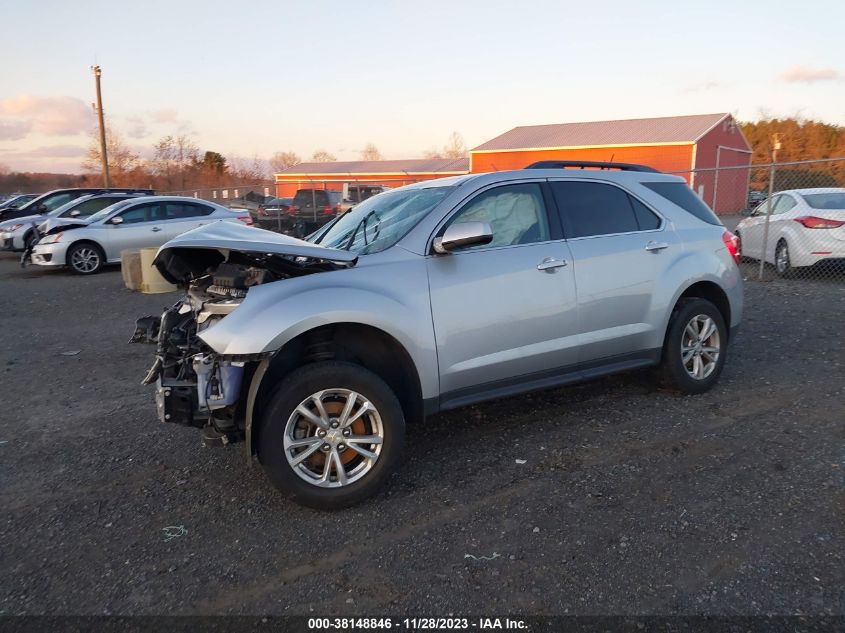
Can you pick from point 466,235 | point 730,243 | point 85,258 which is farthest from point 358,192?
point 466,235

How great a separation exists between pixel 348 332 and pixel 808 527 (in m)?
2.64

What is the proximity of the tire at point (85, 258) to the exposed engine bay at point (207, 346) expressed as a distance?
1121 cm

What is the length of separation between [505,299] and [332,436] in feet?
4.59

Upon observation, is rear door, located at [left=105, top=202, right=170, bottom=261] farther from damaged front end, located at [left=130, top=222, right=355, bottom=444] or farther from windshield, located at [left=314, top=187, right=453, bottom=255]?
damaged front end, located at [left=130, top=222, right=355, bottom=444]

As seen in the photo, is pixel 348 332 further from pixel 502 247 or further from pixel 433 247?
pixel 502 247

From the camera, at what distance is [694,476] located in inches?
149

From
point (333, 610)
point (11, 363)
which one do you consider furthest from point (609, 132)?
point (333, 610)

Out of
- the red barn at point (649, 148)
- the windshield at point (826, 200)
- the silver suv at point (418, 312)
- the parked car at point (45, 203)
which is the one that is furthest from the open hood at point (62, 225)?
the red barn at point (649, 148)

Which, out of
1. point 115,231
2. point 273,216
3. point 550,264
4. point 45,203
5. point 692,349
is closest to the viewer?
point 550,264

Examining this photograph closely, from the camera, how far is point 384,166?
56406 mm

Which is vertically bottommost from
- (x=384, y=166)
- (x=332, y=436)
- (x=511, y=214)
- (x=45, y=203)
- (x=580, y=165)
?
(x=332, y=436)

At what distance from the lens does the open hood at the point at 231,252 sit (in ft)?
11.2

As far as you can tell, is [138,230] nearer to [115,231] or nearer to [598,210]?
[115,231]

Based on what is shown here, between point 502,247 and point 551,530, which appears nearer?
point 551,530
